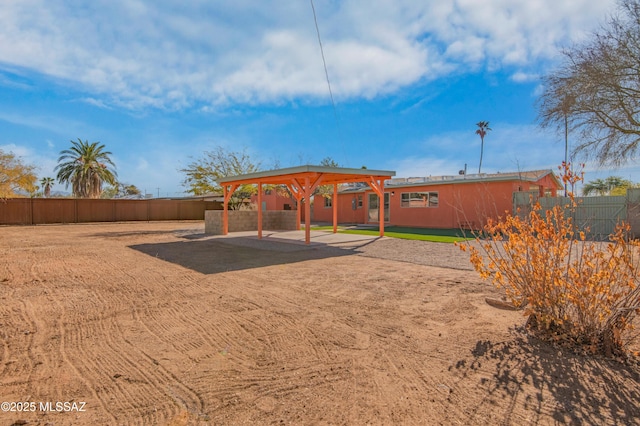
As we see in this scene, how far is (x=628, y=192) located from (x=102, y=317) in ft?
59.8

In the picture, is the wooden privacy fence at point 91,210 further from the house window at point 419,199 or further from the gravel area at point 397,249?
the gravel area at point 397,249

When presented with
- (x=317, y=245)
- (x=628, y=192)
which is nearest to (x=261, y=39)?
(x=317, y=245)

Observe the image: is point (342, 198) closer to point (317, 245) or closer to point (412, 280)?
point (317, 245)

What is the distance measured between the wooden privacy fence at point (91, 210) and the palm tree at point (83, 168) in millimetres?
9880

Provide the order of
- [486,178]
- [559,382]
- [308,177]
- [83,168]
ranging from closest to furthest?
[559,382] < [308,177] < [486,178] < [83,168]

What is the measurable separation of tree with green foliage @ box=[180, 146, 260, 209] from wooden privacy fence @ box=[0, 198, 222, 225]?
969 cm

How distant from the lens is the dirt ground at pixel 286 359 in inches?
89.3

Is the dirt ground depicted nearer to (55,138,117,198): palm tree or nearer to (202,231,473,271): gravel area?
(202,231,473,271): gravel area

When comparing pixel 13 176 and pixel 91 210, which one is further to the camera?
pixel 91 210

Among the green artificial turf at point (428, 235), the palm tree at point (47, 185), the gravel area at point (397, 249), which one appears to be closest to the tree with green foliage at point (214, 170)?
the green artificial turf at point (428, 235)

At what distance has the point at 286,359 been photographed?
3.03 meters

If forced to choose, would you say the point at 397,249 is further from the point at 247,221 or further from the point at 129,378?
the point at 247,221

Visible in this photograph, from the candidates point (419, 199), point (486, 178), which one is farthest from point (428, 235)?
point (419, 199)

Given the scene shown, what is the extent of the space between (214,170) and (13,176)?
39.1 ft
